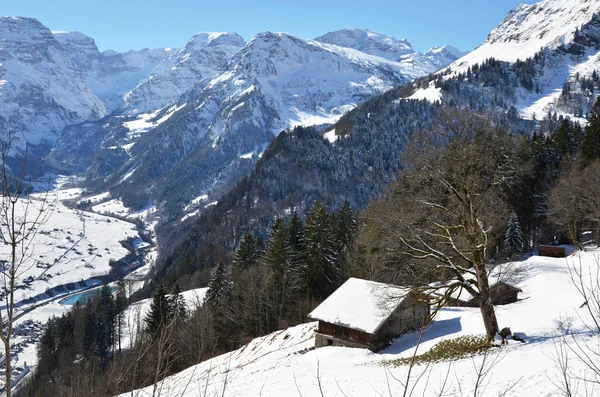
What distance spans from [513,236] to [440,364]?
3138cm

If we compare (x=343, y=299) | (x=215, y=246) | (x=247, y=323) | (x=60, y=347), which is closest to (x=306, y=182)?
(x=215, y=246)

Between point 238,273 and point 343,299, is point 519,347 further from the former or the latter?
point 238,273

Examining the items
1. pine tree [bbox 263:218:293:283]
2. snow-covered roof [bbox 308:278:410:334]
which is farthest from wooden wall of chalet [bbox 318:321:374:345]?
pine tree [bbox 263:218:293:283]

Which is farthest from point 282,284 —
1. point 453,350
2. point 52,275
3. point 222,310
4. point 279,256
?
point 52,275

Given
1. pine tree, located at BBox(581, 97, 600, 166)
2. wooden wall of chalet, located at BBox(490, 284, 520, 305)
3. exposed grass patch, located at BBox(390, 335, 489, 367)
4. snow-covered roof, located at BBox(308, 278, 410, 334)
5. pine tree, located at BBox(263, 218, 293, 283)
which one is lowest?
exposed grass patch, located at BBox(390, 335, 489, 367)

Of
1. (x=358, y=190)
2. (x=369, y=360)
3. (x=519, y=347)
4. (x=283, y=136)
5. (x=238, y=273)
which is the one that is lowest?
(x=369, y=360)

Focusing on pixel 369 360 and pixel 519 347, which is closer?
pixel 519 347

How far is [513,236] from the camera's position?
145 ft

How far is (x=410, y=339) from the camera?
27500 millimetres

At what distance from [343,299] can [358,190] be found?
117 meters

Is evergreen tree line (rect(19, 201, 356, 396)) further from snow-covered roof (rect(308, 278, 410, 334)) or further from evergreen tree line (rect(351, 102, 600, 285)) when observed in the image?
snow-covered roof (rect(308, 278, 410, 334))

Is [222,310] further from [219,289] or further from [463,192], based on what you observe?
[463,192]

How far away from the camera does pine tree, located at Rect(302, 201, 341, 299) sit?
4278 centimetres

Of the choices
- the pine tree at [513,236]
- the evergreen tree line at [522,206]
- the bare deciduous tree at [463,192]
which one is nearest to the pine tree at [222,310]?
the evergreen tree line at [522,206]
